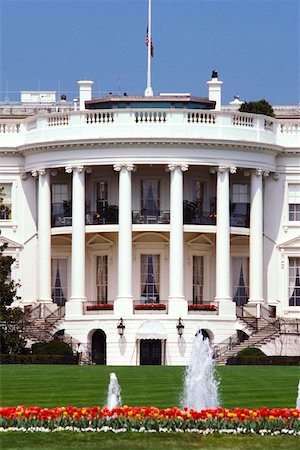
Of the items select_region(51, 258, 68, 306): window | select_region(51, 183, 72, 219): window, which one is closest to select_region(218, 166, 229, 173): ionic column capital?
select_region(51, 183, 72, 219): window

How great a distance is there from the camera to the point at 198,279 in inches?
3307

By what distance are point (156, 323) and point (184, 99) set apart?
37.1 ft

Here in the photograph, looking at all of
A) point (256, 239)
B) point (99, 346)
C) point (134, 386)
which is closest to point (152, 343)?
point (99, 346)

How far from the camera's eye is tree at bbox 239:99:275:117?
9119 centimetres

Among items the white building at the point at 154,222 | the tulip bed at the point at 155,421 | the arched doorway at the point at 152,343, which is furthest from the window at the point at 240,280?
the tulip bed at the point at 155,421

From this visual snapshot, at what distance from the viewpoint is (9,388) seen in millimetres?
46562

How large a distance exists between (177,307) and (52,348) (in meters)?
8.88

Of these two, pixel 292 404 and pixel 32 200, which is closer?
pixel 292 404

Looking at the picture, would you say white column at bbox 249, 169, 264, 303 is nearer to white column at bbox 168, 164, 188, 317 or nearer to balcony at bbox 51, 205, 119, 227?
white column at bbox 168, 164, 188, 317

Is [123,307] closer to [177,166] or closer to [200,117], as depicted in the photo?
[177,166]

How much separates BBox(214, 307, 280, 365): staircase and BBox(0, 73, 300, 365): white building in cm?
10

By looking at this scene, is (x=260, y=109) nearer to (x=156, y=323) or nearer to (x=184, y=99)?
(x=184, y=99)

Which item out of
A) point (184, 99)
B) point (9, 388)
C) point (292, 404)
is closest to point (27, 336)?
point (184, 99)

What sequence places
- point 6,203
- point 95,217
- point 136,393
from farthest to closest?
point 6,203 → point 95,217 → point 136,393
